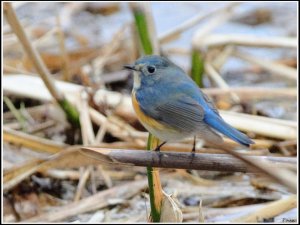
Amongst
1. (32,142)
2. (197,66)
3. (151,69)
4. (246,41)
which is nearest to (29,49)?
(32,142)

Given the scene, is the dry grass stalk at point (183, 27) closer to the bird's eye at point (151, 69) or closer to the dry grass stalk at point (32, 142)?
the dry grass stalk at point (32, 142)

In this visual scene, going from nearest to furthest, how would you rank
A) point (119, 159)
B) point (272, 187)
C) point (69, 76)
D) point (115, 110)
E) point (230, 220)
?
point (119, 159) < point (230, 220) < point (272, 187) < point (115, 110) < point (69, 76)

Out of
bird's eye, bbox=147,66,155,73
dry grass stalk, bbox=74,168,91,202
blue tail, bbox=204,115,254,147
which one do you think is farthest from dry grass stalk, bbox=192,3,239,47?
blue tail, bbox=204,115,254,147

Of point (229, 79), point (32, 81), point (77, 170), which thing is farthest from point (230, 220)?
point (229, 79)

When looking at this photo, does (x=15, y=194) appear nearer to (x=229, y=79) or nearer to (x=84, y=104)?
(x=84, y=104)

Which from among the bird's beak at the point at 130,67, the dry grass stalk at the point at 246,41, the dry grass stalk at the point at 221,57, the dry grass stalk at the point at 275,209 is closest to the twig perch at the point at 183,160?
the bird's beak at the point at 130,67

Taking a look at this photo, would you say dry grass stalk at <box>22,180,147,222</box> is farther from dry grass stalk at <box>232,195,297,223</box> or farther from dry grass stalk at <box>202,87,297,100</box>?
dry grass stalk at <box>202,87,297,100</box>

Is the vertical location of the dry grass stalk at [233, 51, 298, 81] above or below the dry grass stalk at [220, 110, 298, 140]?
above
